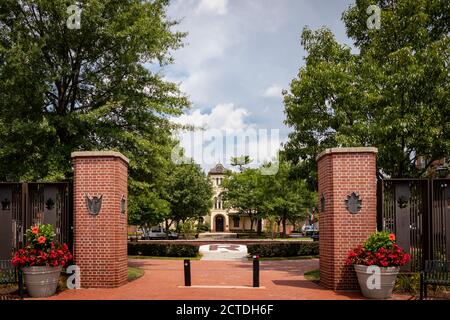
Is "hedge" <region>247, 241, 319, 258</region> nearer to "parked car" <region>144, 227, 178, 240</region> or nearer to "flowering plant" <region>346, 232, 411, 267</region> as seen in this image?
"flowering plant" <region>346, 232, 411, 267</region>

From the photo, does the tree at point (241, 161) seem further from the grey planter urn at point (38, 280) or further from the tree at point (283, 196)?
the grey planter urn at point (38, 280)

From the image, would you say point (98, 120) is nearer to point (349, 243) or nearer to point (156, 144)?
point (156, 144)

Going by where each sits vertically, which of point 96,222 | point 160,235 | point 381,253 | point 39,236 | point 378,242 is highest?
point 96,222

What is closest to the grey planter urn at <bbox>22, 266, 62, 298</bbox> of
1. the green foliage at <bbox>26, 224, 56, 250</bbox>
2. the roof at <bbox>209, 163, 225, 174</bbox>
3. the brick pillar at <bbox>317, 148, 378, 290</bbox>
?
the green foliage at <bbox>26, 224, 56, 250</bbox>

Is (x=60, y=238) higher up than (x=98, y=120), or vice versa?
(x=98, y=120)

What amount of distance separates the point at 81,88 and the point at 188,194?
33.5 metres

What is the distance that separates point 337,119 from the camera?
1800 cm

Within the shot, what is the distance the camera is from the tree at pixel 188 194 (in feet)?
170

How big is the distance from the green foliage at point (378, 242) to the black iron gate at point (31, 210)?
8.35m

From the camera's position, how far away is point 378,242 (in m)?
11.8

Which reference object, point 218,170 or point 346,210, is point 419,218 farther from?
point 218,170

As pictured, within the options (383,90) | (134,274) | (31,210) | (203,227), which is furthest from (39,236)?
(203,227)

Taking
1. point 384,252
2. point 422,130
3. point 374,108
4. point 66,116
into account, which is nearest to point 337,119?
point 374,108

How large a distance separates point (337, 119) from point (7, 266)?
1215 centimetres
